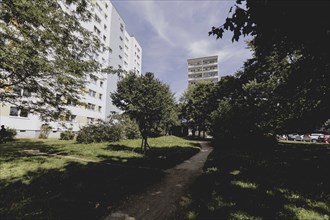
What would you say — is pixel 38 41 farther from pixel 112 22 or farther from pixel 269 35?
pixel 112 22

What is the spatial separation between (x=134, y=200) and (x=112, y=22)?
48.9m

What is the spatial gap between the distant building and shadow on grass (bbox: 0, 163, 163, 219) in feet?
270

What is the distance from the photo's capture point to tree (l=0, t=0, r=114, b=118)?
20.8 feet

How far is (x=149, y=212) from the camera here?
4895mm

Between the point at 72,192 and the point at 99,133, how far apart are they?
50.3 ft

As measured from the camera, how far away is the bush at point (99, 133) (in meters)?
A: 19.6

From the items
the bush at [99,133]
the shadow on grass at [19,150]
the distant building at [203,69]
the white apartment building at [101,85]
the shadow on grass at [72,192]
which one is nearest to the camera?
the shadow on grass at [72,192]

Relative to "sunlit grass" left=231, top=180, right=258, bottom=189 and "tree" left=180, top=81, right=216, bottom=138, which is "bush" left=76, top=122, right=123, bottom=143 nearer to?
"sunlit grass" left=231, top=180, right=258, bottom=189

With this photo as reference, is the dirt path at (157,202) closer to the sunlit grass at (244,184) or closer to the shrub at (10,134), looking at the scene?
the sunlit grass at (244,184)

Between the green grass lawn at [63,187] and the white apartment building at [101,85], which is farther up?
the white apartment building at [101,85]

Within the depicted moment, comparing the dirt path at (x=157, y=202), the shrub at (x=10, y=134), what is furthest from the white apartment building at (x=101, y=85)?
the dirt path at (x=157, y=202)

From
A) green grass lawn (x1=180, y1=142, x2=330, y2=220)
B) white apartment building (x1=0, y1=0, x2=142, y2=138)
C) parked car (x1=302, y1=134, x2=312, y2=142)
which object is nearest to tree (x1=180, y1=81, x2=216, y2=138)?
white apartment building (x1=0, y1=0, x2=142, y2=138)

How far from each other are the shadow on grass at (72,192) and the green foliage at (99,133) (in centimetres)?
1143

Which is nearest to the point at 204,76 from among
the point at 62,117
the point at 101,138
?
the point at 101,138
